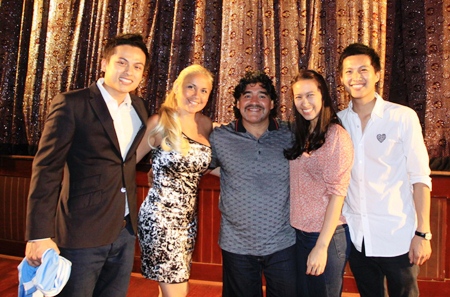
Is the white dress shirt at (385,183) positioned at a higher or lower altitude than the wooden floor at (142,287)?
higher

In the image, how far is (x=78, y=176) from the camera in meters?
1.38

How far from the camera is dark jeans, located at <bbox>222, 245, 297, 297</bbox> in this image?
166cm

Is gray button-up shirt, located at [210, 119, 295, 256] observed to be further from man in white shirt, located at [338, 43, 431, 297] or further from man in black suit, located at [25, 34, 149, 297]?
man in black suit, located at [25, 34, 149, 297]

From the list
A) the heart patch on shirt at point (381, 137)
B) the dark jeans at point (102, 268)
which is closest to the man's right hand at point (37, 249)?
the dark jeans at point (102, 268)

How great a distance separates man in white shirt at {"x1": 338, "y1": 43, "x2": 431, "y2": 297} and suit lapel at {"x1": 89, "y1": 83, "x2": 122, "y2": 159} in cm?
106

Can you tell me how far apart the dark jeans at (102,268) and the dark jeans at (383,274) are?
1049mm

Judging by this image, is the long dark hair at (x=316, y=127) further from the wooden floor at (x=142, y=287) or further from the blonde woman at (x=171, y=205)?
the wooden floor at (x=142, y=287)

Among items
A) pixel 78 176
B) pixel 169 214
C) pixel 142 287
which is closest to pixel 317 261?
pixel 169 214

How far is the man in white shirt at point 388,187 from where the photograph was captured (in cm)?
155

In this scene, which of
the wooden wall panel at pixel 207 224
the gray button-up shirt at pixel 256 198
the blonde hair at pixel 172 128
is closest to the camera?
the gray button-up shirt at pixel 256 198

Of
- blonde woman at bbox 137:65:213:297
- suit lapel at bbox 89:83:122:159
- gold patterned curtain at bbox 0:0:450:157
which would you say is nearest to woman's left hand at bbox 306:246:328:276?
blonde woman at bbox 137:65:213:297

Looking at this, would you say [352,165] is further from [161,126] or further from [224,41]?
[224,41]

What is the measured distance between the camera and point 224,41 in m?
3.06

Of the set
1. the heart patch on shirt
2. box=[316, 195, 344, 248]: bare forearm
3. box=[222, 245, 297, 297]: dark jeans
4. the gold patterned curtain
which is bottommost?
box=[222, 245, 297, 297]: dark jeans
